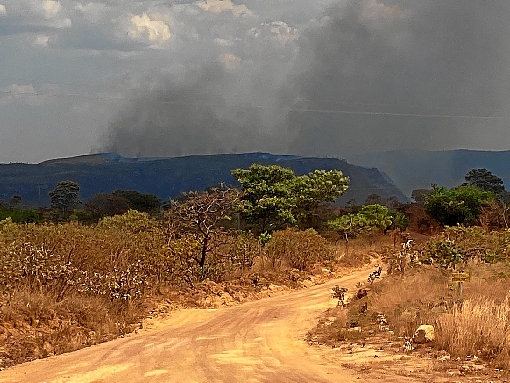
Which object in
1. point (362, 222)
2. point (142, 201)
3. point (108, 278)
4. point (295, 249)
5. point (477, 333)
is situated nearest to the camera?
point (477, 333)

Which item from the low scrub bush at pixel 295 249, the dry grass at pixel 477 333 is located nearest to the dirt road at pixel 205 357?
the dry grass at pixel 477 333

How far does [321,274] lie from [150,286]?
803 centimetres

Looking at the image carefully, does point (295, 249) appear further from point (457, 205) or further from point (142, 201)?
point (142, 201)

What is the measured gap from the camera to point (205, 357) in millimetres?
9008

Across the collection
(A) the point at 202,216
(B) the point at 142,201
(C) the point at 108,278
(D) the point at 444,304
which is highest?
(A) the point at 202,216

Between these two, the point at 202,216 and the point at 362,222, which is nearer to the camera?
the point at 202,216

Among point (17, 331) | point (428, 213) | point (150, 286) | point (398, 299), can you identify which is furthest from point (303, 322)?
point (428, 213)

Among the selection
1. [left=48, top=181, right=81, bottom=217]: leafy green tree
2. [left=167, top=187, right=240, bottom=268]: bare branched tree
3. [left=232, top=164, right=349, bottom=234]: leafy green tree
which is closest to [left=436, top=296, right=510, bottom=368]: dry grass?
[left=167, top=187, right=240, bottom=268]: bare branched tree

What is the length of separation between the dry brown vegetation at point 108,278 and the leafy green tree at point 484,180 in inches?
1540

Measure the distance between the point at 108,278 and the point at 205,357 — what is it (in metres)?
5.13

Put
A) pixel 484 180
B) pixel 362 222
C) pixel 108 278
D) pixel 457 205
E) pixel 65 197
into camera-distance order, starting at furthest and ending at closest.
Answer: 1. pixel 65 197
2. pixel 484 180
3. pixel 457 205
4. pixel 362 222
5. pixel 108 278

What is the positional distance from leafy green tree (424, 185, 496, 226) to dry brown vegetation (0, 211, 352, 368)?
16934mm

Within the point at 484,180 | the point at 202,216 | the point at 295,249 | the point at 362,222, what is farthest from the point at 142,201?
the point at 202,216

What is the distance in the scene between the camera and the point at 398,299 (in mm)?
11922
